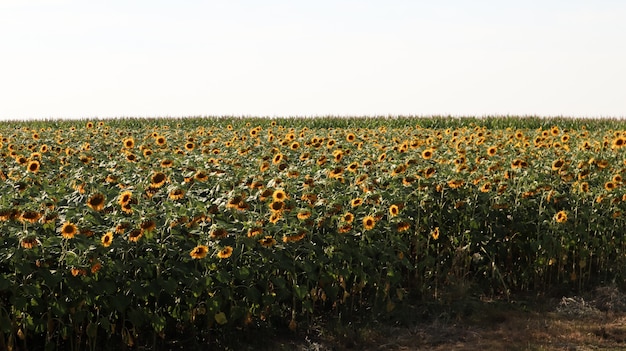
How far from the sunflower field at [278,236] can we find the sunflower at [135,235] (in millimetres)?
27

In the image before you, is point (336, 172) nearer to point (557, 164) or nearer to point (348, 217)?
point (348, 217)

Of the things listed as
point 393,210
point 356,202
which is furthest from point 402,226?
point 356,202

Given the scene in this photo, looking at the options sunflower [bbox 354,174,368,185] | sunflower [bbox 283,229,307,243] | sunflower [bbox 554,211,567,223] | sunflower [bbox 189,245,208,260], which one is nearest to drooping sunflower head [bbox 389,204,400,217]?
sunflower [bbox 354,174,368,185]

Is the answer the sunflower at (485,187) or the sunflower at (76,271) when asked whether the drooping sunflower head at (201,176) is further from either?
the sunflower at (485,187)

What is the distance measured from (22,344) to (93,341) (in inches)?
20.1

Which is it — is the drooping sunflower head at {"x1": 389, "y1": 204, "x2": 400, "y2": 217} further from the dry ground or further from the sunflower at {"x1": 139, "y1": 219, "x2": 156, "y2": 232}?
the sunflower at {"x1": 139, "y1": 219, "x2": 156, "y2": 232}

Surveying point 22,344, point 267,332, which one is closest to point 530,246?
point 267,332

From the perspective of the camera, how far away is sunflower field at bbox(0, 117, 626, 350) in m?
5.41

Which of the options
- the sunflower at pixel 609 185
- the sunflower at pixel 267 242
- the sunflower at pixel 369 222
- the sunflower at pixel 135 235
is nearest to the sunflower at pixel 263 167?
the sunflower at pixel 369 222

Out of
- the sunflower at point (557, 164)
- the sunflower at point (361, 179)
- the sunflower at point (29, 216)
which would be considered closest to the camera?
the sunflower at point (29, 216)

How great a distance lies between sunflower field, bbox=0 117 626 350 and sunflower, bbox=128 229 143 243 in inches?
1.1

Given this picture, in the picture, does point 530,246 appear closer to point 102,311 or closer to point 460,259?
point 460,259

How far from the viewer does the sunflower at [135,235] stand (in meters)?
5.32

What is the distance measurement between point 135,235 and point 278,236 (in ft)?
4.02
